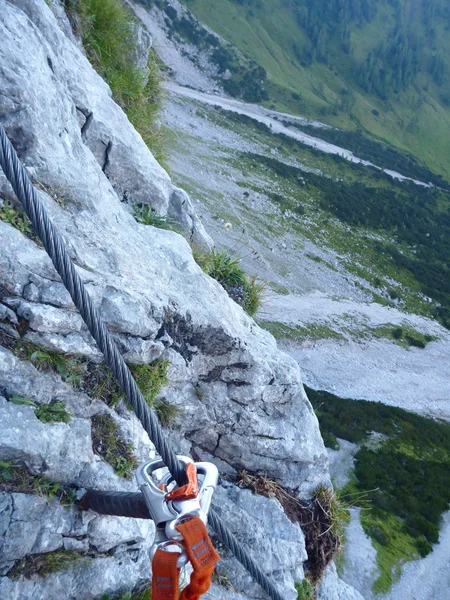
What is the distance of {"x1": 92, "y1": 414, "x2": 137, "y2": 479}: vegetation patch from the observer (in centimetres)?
490

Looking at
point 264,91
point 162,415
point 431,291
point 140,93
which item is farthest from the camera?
point 264,91

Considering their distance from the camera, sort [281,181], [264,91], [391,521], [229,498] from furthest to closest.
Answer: [264,91]
[281,181]
[391,521]
[229,498]

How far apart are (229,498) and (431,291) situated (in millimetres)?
60002

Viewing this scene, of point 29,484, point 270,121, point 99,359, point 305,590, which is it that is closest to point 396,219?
point 270,121

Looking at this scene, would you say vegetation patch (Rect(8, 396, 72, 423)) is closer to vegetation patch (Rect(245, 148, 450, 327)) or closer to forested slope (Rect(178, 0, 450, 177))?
vegetation patch (Rect(245, 148, 450, 327))

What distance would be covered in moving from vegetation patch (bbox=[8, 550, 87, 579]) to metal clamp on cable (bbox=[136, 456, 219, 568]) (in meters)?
2.12

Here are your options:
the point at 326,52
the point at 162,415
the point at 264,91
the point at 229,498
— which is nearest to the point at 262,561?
the point at 229,498

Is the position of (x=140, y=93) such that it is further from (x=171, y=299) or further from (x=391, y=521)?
(x=391, y=521)

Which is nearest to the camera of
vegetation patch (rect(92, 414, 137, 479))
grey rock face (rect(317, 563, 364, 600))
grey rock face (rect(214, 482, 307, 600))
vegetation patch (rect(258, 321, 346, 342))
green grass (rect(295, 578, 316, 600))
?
vegetation patch (rect(92, 414, 137, 479))

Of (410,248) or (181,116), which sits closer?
(410,248)

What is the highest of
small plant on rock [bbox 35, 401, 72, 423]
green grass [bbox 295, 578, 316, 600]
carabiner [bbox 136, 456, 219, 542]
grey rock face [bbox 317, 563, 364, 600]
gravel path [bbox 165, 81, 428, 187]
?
carabiner [bbox 136, 456, 219, 542]

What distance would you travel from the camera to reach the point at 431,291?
59219 millimetres

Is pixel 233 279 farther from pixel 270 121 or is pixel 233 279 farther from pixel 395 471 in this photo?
pixel 270 121

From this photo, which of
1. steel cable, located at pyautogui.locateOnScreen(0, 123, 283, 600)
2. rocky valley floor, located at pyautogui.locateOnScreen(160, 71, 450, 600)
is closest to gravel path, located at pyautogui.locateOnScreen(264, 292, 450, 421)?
rocky valley floor, located at pyautogui.locateOnScreen(160, 71, 450, 600)
